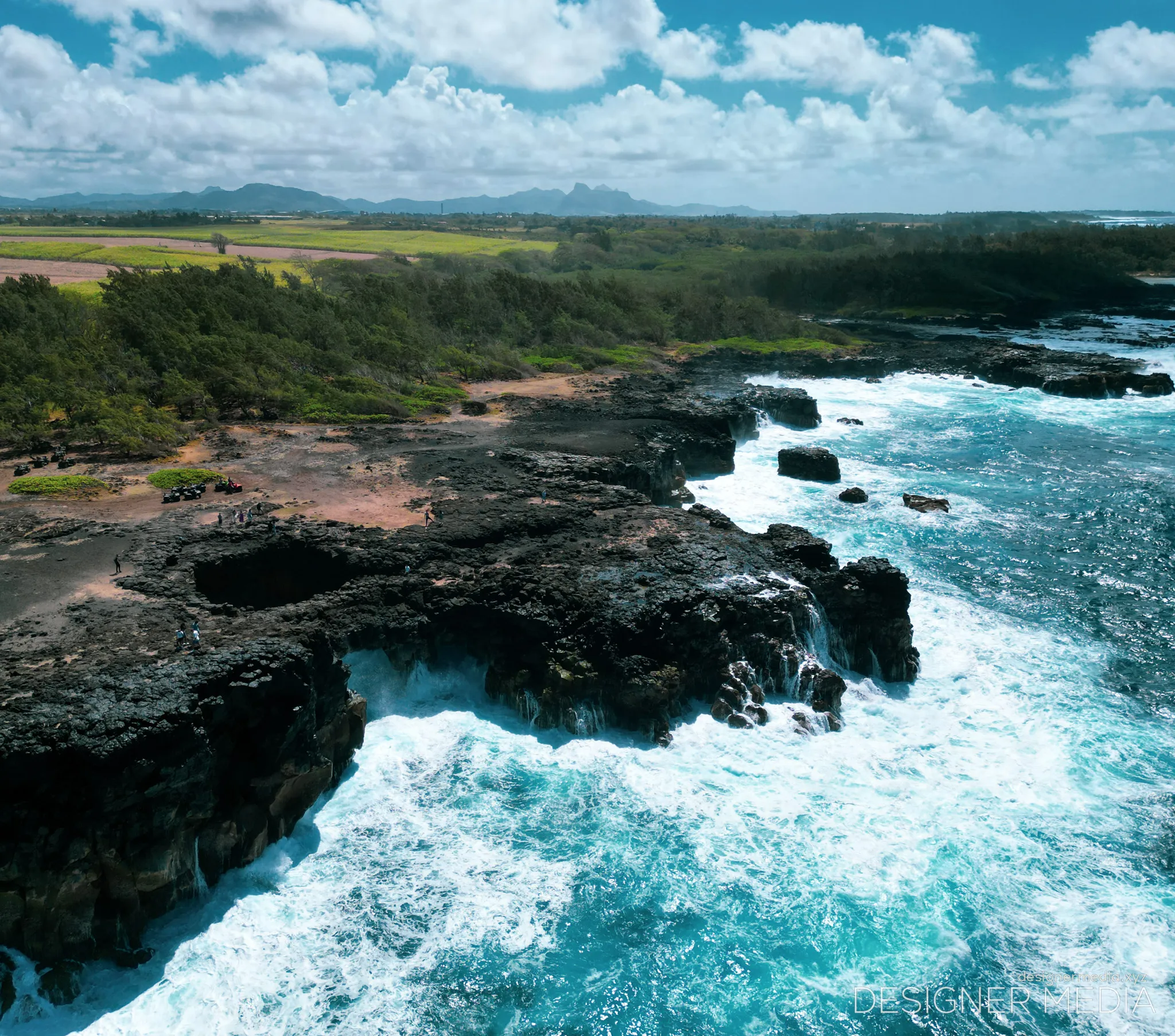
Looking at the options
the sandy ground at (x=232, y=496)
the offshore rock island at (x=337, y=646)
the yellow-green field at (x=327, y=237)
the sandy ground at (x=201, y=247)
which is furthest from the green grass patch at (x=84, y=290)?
the yellow-green field at (x=327, y=237)

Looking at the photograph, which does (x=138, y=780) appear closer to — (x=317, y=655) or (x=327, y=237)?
(x=317, y=655)

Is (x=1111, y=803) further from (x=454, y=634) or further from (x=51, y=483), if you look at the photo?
(x=51, y=483)

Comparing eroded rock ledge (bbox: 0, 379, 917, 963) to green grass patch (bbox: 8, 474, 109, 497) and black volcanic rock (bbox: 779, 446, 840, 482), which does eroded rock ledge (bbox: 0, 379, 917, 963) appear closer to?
green grass patch (bbox: 8, 474, 109, 497)

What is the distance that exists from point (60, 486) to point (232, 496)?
7943 millimetres

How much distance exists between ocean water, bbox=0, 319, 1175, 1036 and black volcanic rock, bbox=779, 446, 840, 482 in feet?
→ 57.4

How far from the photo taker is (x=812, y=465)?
48750 millimetres

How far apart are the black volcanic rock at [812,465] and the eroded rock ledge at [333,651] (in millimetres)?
13465

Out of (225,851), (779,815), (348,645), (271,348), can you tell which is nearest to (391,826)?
(225,851)

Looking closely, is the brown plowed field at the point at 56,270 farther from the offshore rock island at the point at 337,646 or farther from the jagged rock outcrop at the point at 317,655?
the jagged rock outcrop at the point at 317,655

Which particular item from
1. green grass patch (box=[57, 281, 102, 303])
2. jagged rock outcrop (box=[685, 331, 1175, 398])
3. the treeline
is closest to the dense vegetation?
the treeline

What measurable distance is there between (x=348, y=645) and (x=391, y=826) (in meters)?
6.59

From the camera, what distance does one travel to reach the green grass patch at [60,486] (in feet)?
114

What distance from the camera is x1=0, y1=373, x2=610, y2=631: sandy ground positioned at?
26.5 meters

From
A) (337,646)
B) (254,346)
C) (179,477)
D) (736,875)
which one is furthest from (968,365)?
(337,646)
